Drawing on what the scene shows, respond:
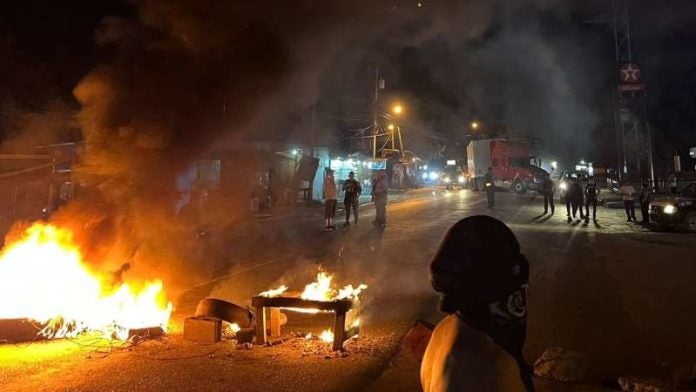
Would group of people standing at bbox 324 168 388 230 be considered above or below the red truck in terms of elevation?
below

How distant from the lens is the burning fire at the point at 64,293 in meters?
5.20

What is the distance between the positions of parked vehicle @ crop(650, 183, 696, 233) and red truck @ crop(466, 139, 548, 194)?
16.2 m

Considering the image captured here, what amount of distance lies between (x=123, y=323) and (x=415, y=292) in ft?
12.2

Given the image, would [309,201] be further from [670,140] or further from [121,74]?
[670,140]

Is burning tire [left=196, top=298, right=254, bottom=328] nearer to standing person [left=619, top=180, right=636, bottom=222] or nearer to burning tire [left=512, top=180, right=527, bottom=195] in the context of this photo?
standing person [left=619, top=180, right=636, bottom=222]

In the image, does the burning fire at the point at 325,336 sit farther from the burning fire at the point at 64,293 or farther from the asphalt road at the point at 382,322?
the burning fire at the point at 64,293

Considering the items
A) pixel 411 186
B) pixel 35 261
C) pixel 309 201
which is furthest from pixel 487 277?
pixel 411 186

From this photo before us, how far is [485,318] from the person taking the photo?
1281 mm

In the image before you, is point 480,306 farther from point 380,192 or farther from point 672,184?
point 672,184

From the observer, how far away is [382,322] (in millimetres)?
5395

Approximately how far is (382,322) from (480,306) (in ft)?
14.0

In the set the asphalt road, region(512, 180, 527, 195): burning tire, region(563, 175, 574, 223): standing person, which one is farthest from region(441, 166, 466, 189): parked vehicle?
the asphalt road

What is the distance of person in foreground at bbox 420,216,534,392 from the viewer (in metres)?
1.23

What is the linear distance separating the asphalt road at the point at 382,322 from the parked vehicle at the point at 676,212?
177 cm
